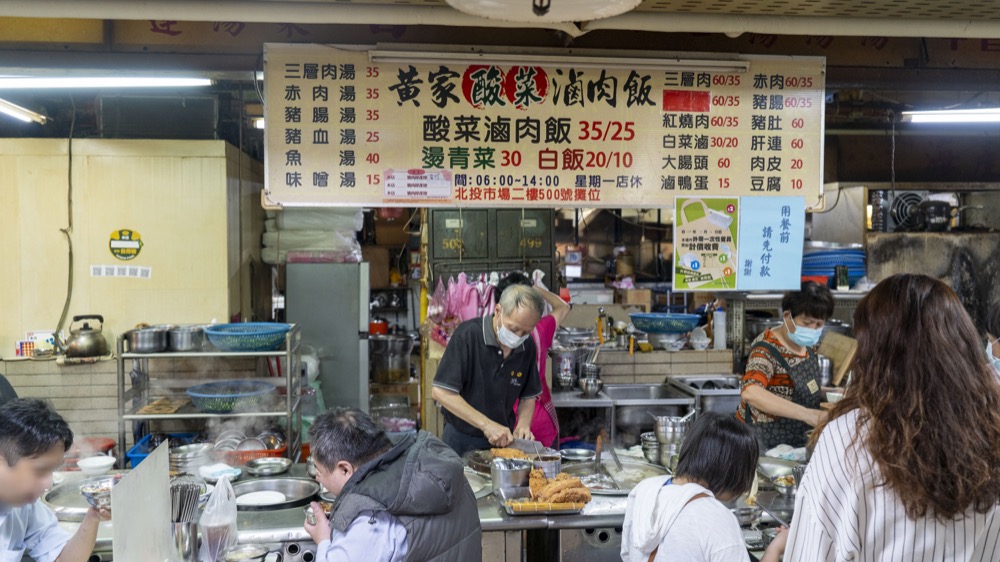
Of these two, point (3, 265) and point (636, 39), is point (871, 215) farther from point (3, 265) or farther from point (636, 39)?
point (3, 265)

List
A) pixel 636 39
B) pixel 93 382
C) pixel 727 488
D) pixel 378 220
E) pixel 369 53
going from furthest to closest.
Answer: pixel 378 220 < pixel 93 382 < pixel 636 39 < pixel 369 53 < pixel 727 488

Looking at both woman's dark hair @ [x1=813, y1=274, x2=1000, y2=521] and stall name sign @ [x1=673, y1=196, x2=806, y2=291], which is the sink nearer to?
stall name sign @ [x1=673, y1=196, x2=806, y2=291]

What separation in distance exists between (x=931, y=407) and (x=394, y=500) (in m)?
1.61

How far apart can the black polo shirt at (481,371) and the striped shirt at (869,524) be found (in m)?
2.72

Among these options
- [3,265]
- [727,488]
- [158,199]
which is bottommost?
[727,488]

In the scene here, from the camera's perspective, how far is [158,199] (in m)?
6.28

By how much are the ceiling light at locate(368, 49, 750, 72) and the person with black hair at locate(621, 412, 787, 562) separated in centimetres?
181

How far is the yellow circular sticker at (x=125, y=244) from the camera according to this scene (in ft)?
20.5

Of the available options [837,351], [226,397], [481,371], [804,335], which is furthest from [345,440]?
[837,351]

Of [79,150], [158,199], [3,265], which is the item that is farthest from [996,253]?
[3,265]

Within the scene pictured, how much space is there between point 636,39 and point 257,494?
3.00 metres

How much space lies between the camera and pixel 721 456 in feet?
8.95

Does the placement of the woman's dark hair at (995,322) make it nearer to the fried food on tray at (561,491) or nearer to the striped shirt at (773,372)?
the striped shirt at (773,372)

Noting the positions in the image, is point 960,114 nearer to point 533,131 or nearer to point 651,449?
point 651,449
